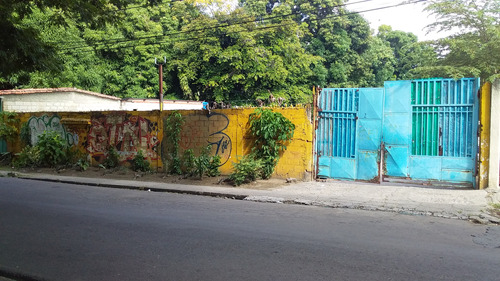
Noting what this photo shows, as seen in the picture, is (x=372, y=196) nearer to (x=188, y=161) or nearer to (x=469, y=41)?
(x=188, y=161)

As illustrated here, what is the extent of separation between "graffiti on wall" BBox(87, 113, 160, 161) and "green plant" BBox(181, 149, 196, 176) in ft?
4.94

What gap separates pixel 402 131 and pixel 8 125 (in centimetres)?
1757

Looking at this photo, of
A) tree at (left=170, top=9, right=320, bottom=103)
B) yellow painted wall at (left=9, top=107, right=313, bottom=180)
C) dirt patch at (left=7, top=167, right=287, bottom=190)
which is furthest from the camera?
tree at (left=170, top=9, right=320, bottom=103)

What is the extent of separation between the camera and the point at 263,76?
2941cm

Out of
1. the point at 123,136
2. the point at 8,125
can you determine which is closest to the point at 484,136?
the point at 123,136

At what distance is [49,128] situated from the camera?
16.7 m

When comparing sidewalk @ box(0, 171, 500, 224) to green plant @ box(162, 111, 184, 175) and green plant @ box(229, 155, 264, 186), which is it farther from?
green plant @ box(162, 111, 184, 175)

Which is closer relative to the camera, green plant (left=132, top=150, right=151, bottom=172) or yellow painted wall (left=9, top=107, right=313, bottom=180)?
yellow painted wall (left=9, top=107, right=313, bottom=180)

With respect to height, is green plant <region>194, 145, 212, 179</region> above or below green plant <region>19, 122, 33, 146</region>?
below

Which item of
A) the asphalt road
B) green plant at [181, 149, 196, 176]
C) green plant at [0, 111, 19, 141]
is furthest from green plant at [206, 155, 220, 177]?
green plant at [0, 111, 19, 141]

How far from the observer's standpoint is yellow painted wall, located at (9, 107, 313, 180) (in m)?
11.6

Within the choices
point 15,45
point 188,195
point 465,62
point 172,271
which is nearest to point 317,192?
point 188,195

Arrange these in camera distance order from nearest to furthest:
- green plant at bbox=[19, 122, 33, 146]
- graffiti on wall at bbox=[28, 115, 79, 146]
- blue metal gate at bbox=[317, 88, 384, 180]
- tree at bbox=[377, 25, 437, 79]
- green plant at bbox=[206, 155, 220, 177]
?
1. blue metal gate at bbox=[317, 88, 384, 180]
2. green plant at bbox=[206, 155, 220, 177]
3. graffiti on wall at bbox=[28, 115, 79, 146]
4. green plant at bbox=[19, 122, 33, 146]
5. tree at bbox=[377, 25, 437, 79]

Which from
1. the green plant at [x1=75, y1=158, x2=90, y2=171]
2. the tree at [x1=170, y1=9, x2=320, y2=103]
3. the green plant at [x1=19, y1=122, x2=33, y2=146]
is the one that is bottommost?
the green plant at [x1=75, y1=158, x2=90, y2=171]
